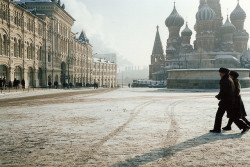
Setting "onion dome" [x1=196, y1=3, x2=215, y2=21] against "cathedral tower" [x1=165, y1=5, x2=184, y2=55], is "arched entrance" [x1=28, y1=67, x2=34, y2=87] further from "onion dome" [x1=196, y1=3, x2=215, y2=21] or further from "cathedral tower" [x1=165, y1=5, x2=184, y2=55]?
"cathedral tower" [x1=165, y1=5, x2=184, y2=55]

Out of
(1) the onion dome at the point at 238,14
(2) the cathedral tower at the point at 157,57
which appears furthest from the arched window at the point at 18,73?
(1) the onion dome at the point at 238,14

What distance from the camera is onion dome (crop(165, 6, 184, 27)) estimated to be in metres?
82.2

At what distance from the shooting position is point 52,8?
1650 inches

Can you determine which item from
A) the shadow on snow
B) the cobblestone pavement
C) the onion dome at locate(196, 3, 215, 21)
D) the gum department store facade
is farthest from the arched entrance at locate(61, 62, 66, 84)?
the shadow on snow

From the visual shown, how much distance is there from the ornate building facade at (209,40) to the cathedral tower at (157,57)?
817 cm

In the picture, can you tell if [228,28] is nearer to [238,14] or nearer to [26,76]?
[238,14]

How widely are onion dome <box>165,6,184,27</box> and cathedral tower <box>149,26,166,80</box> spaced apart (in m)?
12.7

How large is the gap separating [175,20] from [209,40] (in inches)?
622

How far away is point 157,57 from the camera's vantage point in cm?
9356

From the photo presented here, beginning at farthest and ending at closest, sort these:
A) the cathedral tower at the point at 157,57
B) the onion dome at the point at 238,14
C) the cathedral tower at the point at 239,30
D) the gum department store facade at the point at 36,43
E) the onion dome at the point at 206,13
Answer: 1. the cathedral tower at the point at 157,57
2. the onion dome at the point at 238,14
3. the cathedral tower at the point at 239,30
4. the onion dome at the point at 206,13
5. the gum department store facade at the point at 36,43

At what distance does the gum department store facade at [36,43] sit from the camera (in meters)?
29.1

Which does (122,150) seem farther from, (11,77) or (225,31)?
(225,31)

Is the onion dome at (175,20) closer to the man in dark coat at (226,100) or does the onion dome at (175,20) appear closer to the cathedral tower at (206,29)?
the cathedral tower at (206,29)

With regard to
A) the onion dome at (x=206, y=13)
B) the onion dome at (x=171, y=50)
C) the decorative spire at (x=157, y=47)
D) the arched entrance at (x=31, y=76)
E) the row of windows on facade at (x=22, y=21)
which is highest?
the onion dome at (x=206, y=13)
